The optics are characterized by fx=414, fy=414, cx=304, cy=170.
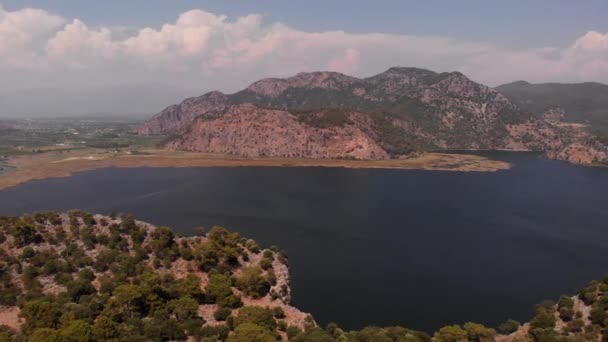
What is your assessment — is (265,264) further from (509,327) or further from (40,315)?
(509,327)

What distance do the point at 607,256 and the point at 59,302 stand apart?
11442 centimetres

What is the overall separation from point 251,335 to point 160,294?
20.7 metres

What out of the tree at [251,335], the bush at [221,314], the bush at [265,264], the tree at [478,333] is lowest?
the tree at [478,333]

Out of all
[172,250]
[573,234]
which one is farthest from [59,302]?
[573,234]

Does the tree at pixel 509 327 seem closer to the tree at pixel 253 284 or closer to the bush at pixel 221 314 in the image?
the tree at pixel 253 284

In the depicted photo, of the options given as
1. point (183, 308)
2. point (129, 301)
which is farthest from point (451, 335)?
point (129, 301)

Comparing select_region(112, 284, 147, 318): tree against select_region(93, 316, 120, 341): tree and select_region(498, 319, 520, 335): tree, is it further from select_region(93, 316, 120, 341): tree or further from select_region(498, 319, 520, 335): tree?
select_region(498, 319, 520, 335): tree

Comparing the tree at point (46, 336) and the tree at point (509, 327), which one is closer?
the tree at point (46, 336)

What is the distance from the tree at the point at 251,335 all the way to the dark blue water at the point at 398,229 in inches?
760

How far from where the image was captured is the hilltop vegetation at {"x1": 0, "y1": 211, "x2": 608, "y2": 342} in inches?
2055

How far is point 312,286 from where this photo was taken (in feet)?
259

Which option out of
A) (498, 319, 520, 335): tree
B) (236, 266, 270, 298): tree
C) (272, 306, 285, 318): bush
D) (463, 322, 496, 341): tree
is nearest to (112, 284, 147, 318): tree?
(236, 266, 270, 298): tree

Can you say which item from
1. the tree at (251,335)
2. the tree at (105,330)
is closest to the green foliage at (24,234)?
the tree at (105,330)

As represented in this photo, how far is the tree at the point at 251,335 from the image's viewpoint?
48.7 meters
